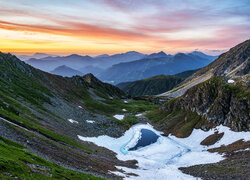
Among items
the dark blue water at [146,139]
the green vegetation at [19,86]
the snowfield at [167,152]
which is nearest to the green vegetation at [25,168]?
the snowfield at [167,152]

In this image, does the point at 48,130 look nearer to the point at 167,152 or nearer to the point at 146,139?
the point at 167,152

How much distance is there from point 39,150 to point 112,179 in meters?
14.9

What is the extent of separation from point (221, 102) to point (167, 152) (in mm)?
31288

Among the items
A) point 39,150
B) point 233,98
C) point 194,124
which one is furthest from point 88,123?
point 233,98

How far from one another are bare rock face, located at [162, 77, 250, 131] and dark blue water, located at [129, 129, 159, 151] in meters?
22.2

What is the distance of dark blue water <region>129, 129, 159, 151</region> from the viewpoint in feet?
273

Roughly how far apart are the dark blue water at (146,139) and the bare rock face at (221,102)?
2217cm

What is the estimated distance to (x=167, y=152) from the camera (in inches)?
2869

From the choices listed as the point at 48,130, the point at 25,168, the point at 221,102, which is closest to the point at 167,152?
the point at 221,102

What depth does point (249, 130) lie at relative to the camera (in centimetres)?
6300

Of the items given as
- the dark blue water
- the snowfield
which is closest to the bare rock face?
the snowfield

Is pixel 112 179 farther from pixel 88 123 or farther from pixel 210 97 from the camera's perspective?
pixel 210 97

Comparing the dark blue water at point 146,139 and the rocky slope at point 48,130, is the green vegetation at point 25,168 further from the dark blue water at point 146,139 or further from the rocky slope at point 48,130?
the dark blue water at point 146,139

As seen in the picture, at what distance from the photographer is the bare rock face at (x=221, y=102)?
70.2 meters
